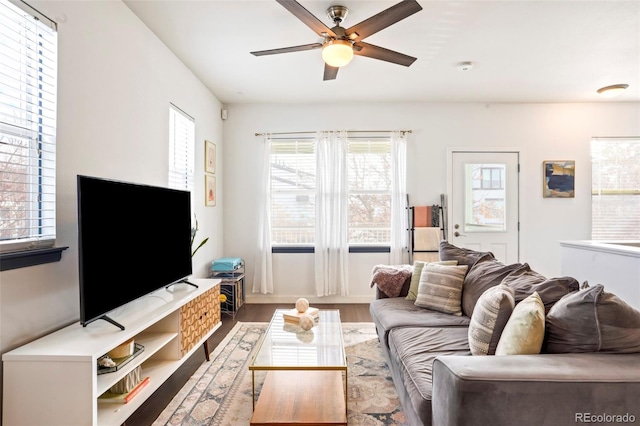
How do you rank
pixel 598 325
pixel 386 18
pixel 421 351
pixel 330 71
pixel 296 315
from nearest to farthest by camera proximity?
pixel 598 325 < pixel 421 351 < pixel 386 18 < pixel 296 315 < pixel 330 71

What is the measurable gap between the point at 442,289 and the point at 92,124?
264 centimetres

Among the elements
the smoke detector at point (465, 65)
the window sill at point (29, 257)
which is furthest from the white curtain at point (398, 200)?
the window sill at point (29, 257)

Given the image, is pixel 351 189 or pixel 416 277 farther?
pixel 351 189

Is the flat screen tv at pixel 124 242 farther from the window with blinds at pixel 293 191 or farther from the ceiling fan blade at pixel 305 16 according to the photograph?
the window with blinds at pixel 293 191

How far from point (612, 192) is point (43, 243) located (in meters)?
6.10

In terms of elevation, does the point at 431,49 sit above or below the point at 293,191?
above

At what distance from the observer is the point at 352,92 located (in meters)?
4.14

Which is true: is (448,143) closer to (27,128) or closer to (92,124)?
(92,124)

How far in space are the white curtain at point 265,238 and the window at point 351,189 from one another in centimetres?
9

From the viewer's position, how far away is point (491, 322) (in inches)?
64.1

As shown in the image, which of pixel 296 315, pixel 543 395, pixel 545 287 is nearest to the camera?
pixel 543 395

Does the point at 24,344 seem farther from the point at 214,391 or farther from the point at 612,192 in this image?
the point at 612,192

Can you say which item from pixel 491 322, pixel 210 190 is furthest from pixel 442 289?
→ pixel 210 190

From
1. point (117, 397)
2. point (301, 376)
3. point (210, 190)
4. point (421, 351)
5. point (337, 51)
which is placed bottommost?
point (301, 376)
